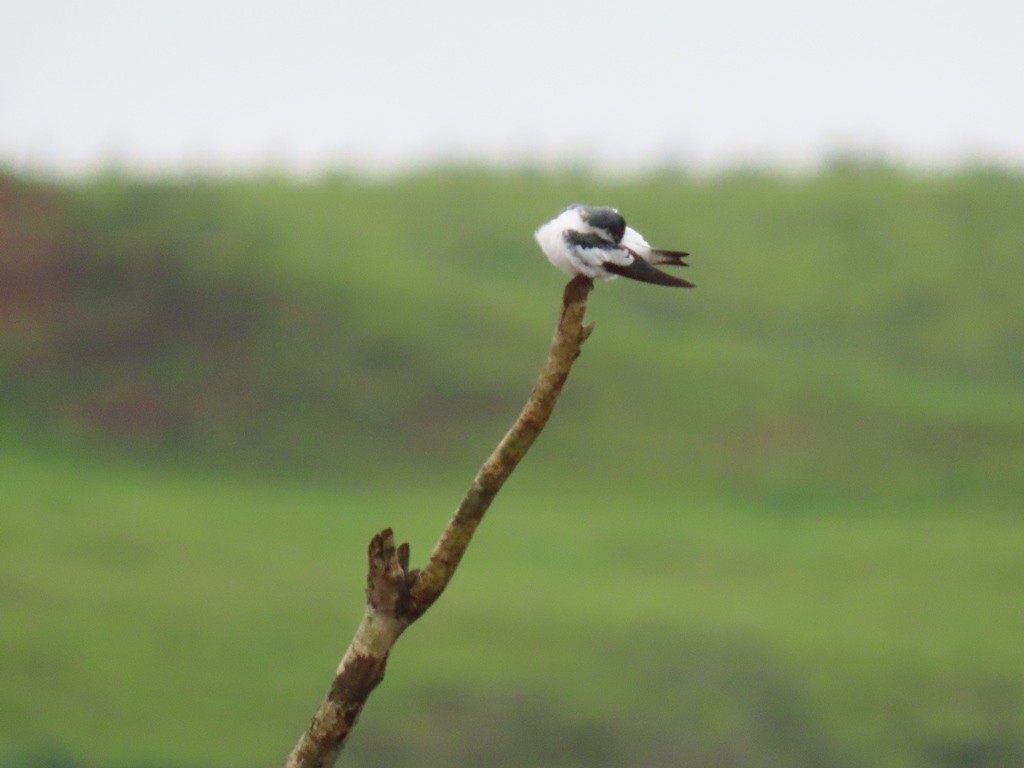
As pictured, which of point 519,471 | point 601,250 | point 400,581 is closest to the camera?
point 400,581

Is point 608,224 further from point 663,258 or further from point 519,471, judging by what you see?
point 519,471

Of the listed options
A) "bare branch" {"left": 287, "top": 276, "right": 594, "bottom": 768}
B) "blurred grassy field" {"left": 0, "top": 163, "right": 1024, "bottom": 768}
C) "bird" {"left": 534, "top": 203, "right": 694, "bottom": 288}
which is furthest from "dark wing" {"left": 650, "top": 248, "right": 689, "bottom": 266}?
"blurred grassy field" {"left": 0, "top": 163, "right": 1024, "bottom": 768}

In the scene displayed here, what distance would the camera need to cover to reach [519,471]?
54.5 ft

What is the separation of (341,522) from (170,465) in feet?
7.25

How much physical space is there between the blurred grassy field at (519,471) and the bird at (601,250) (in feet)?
25.0

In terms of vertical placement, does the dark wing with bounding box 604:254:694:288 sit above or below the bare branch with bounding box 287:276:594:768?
above

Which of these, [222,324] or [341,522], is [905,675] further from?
[222,324]

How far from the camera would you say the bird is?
2.97 m

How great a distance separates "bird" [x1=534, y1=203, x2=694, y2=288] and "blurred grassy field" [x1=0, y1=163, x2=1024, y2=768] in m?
7.62

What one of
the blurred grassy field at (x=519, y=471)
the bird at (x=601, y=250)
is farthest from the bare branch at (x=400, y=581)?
the blurred grassy field at (x=519, y=471)

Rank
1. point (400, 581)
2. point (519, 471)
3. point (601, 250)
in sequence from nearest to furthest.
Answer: point (400, 581), point (601, 250), point (519, 471)

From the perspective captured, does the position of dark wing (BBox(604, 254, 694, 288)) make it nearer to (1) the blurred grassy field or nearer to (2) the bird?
(2) the bird

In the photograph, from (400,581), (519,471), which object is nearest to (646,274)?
(400,581)

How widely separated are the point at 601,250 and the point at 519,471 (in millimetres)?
13694
